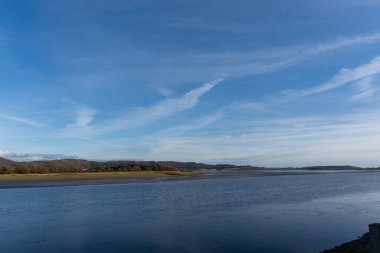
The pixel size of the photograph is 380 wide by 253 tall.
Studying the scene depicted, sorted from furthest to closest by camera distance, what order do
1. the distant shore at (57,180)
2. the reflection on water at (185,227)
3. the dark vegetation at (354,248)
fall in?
the distant shore at (57,180) → the reflection on water at (185,227) → the dark vegetation at (354,248)

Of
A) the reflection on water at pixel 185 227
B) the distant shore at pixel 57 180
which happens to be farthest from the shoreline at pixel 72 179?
the reflection on water at pixel 185 227

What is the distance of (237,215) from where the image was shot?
24.4 m

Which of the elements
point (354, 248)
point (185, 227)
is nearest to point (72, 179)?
point (185, 227)

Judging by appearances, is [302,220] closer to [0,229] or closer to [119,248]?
[119,248]

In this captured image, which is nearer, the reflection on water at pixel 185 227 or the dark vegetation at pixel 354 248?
the dark vegetation at pixel 354 248

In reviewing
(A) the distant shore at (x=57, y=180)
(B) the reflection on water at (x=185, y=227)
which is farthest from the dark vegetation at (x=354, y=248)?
(A) the distant shore at (x=57, y=180)

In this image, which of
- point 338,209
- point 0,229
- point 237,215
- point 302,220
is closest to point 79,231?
point 0,229

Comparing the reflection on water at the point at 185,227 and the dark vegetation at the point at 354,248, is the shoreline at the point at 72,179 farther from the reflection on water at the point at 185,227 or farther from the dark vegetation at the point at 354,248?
the dark vegetation at the point at 354,248

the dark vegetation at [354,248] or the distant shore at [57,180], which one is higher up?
the distant shore at [57,180]

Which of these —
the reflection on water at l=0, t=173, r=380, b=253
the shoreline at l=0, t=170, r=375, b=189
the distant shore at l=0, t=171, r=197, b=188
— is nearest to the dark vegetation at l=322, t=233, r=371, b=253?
the reflection on water at l=0, t=173, r=380, b=253

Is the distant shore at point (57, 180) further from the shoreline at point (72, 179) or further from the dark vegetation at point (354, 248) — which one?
the dark vegetation at point (354, 248)

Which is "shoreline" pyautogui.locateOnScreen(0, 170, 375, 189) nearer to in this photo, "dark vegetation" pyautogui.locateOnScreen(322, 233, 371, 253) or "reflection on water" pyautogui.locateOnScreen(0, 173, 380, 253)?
"reflection on water" pyautogui.locateOnScreen(0, 173, 380, 253)

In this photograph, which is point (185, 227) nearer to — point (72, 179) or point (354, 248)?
point (354, 248)

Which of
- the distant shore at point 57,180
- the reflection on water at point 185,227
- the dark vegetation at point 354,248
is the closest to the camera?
the dark vegetation at point 354,248
